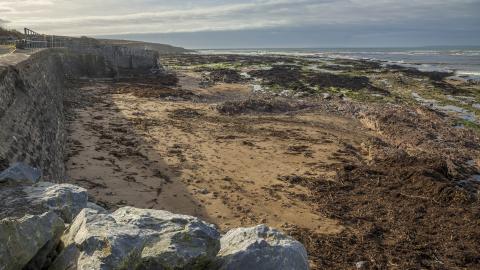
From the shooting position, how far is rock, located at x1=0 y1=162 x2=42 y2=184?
19.8ft

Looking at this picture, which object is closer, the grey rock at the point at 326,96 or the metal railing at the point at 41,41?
the metal railing at the point at 41,41

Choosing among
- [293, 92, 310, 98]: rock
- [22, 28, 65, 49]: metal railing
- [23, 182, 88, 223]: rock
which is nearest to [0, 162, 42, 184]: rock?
[23, 182, 88, 223]: rock

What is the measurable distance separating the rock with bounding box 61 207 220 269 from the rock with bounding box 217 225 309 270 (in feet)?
0.71

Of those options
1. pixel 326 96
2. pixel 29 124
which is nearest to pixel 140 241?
pixel 29 124

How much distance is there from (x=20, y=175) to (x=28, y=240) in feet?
7.60

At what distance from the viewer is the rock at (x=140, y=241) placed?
417 cm

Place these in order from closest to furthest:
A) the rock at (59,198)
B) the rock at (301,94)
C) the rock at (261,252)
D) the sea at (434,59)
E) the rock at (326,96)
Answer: the rock at (261,252) → the rock at (59,198) → the rock at (326,96) → the rock at (301,94) → the sea at (434,59)

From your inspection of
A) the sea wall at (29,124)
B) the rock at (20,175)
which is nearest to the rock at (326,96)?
the sea wall at (29,124)

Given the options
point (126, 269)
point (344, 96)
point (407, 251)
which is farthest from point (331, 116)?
point (126, 269)

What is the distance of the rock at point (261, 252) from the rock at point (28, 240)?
1.88 meters

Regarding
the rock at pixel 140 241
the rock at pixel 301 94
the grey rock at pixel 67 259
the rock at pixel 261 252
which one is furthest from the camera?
the rock at pixel 301 94

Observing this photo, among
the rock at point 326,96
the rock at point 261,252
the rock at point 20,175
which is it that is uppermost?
the rock at point 326,96

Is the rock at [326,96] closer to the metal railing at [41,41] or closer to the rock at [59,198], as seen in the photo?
the metal railing at [41,41]

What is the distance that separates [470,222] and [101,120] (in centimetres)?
1402
